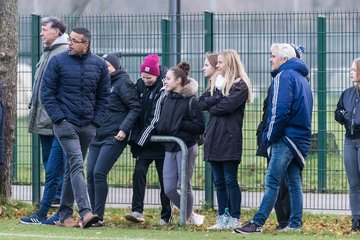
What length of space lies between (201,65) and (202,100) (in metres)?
2.29

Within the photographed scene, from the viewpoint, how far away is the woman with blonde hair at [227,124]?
1252 centimetres

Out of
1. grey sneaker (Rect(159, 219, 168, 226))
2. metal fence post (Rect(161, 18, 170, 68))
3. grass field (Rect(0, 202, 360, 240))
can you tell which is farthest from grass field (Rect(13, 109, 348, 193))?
grey sneaker (Rect(159, 219, 168, 226))

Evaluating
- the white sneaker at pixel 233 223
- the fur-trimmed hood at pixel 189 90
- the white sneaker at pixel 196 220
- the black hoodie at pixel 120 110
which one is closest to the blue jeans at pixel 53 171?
the black hoodie at pixel 120 110

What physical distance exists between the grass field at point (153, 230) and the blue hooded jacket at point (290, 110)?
868 mm

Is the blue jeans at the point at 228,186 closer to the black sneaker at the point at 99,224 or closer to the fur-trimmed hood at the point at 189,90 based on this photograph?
the fur-trimmed hood at the point at 189,90

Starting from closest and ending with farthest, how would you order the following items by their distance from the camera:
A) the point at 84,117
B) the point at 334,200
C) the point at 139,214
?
the point at 84,117 → the point at 139,214 → the point at 334,200

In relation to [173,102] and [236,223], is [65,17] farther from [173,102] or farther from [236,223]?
[236,223]

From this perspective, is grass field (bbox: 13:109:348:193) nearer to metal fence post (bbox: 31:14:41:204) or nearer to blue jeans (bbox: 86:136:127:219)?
metal fence post (bbox: 31:14:41:204)

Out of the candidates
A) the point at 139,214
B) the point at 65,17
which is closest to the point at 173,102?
the point at 139,214

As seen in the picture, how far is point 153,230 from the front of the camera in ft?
41.2

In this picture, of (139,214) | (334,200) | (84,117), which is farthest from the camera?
(334,200)

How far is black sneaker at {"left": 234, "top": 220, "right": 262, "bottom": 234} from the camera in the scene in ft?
39.8

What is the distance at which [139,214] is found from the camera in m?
13.3

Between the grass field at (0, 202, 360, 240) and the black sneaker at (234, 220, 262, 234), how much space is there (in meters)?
0.07
